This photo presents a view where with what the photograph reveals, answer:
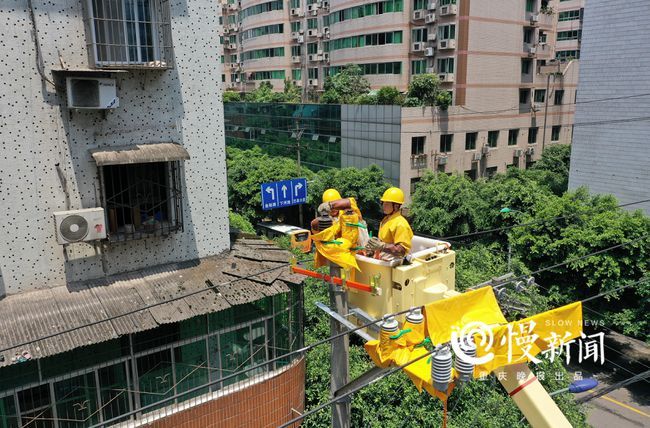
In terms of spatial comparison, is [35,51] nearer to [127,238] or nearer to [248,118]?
[127,238]

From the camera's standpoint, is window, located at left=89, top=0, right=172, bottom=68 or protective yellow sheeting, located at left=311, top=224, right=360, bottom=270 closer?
protective yellow sheeting, located at left=311, top=224, right=360, bottom=270

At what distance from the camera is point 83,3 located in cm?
889

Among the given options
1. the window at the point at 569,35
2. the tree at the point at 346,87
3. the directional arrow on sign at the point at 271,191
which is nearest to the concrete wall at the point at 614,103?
the tree at the point at 346,87

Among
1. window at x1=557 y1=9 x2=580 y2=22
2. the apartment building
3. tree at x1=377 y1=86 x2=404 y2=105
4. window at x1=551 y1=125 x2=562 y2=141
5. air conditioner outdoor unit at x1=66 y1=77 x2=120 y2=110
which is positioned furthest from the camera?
window at x1=557 y1=9 x2=580 y2=22

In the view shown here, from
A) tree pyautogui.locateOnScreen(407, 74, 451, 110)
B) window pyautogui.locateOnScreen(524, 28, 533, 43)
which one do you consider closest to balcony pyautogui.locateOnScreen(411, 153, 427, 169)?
tree pyautogui.locateOnScreen(407, 74, 451, 110)

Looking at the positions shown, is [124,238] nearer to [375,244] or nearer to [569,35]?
[375,244]

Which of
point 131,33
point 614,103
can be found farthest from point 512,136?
point 131,33

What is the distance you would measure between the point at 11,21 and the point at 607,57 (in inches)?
912

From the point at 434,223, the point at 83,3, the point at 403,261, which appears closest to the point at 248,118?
the point at 434,223

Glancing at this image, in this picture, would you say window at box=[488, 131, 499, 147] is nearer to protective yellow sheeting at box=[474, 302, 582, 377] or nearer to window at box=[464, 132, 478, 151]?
window at box=[464, 132, 478, 151]

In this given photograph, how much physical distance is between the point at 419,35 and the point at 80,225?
94.7 ft

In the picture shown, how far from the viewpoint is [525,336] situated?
16.5 feet

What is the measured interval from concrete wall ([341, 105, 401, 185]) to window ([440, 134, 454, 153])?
343 cm

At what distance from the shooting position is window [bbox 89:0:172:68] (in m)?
9.05
